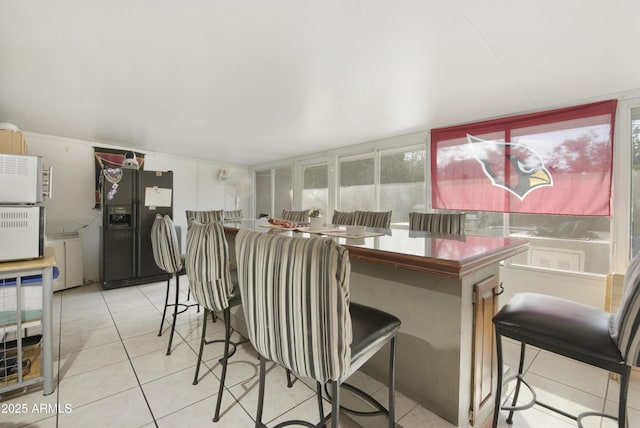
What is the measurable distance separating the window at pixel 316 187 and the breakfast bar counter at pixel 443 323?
383 cm

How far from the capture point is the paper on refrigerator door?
4.18 metres

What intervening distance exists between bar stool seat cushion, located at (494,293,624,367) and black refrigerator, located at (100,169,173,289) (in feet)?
14.8

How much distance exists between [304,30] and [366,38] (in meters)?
0.40

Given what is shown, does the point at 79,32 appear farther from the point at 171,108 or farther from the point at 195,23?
the point at 171,108

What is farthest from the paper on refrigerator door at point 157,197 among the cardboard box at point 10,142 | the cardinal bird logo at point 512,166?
the cardinal bird logo at point 512,166

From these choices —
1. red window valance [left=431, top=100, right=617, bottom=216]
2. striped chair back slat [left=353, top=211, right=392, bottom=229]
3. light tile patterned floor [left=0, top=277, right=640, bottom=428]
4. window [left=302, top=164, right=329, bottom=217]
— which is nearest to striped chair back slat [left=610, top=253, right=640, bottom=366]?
light tile patterned floor [left=0, top=277, right=640, bottom=428]

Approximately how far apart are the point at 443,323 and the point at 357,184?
3.73 metres

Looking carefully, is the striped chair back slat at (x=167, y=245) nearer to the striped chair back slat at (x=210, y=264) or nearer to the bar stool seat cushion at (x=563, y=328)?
the striped chair back slat at (x=210, y=264)

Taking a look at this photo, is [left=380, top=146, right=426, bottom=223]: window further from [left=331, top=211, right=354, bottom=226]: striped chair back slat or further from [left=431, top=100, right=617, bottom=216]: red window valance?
[left=331, top=211, right=354, bottom=226]: striped chair back slat

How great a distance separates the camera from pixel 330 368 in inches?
34.3

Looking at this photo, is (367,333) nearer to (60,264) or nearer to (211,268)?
(211,268)

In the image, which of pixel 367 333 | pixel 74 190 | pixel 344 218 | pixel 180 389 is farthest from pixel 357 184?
pixel 74 190

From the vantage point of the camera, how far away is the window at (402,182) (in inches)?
160

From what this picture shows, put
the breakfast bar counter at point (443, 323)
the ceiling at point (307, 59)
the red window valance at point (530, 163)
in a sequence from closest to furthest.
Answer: the breakfast bar counter at point (443, 323)
the ceiling at point (307, 59)
the red window valance at point (530, 163)
